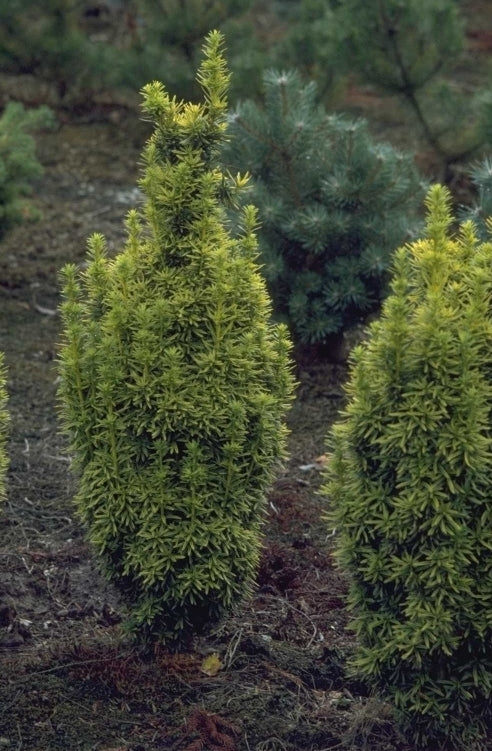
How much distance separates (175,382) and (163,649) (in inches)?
35.3

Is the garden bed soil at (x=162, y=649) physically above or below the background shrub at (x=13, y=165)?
below

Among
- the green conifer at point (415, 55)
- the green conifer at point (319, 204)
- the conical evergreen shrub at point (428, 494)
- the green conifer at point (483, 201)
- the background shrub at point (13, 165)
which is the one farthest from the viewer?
the green conifer at point (415, 55)

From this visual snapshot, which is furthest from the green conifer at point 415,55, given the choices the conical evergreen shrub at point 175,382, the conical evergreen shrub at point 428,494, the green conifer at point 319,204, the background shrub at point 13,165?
the conical evergreen shrub at point 428,494

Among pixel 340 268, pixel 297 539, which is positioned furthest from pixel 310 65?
pixel 297 539

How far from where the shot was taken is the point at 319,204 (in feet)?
19.7

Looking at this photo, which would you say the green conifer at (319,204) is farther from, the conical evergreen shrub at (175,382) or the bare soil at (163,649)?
the conical evergreen shrub at (175,382)

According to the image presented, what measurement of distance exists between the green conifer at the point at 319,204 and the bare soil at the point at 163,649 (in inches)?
19.4

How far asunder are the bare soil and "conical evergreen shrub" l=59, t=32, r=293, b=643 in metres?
0.26

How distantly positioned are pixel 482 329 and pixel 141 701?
1.50 metres

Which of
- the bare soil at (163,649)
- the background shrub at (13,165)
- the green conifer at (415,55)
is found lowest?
the bare soil at (163,649)

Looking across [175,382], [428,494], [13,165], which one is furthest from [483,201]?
[13,165]

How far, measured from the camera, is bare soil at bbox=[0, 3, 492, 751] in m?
3.46

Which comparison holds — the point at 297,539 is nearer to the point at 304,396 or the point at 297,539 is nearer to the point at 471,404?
the point at 304,396

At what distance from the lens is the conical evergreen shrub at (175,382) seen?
3.51m
